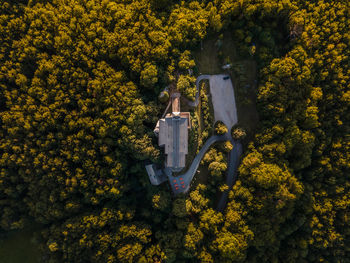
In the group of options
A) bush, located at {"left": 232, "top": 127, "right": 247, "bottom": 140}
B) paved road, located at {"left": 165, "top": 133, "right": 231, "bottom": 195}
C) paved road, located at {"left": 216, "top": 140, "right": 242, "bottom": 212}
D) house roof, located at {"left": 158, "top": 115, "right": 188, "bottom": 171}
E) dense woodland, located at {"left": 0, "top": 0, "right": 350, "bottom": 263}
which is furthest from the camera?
paved road, located at {"left": 216, "top": 140, "right": 242, "bottom": 212}

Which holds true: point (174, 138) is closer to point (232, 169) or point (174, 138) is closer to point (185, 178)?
point (185, 178)

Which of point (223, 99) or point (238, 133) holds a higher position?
point (223, 99)

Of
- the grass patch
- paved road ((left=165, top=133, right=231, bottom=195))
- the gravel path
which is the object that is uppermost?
the grass patch

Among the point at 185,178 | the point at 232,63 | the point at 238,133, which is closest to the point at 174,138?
the point at 185,178

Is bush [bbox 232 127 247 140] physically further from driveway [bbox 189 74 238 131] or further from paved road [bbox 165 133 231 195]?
paved road [bbox 165 133 231 195]

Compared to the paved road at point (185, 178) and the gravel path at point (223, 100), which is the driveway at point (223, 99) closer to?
the gravel path at point (223, 100)

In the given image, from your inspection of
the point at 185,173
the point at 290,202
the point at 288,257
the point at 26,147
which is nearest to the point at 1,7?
the point at 26,147

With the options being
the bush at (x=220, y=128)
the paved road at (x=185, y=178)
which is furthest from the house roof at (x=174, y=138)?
the bush at (x=220, y=128)

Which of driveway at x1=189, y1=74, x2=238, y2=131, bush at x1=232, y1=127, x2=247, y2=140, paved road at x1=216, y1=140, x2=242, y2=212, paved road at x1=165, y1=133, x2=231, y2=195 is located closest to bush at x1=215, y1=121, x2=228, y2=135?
driveway at x1=189, y1=74, x2=238, y2=131
